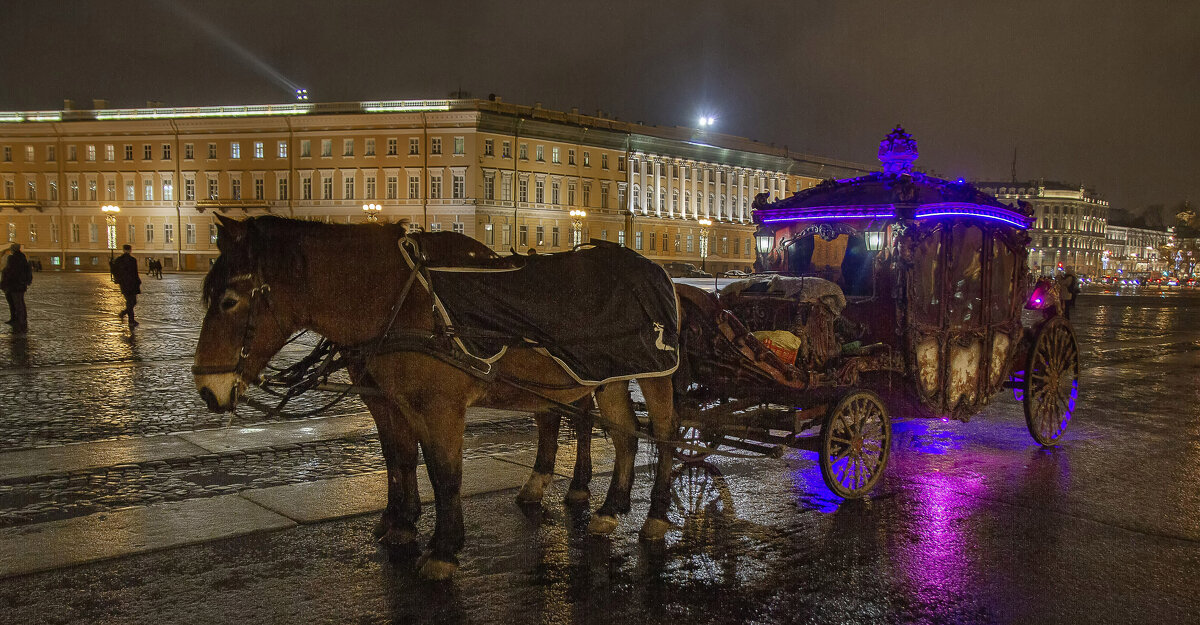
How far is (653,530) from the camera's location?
5746 mm

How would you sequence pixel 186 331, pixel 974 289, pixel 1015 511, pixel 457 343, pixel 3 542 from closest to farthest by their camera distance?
pixel 457 343 < pixel 3 542 < pixel 1015 511 < pixel 974 289 < pixel 186 331

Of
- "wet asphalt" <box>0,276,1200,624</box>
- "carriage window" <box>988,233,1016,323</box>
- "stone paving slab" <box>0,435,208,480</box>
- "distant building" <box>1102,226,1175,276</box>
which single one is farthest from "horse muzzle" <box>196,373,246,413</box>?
"distant building" <box>1102,226,1175,276</box>

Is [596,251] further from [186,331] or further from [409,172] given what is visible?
[409,172]

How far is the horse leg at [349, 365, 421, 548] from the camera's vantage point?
17.7 ft

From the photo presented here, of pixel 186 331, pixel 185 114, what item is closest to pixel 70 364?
pixel 186 331

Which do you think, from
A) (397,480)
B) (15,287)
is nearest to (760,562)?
(397,480)

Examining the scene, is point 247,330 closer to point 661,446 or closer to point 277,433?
point 661,446

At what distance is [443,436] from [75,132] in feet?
290

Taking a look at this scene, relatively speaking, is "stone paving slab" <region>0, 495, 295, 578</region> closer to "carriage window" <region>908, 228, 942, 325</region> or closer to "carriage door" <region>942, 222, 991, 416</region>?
"carriage window" <region>908, 228, 942, 325</region>

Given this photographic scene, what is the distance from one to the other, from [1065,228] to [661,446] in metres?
170

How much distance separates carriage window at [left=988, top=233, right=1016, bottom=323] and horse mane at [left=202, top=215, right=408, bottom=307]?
5.92 metres

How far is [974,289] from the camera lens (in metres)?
8.20

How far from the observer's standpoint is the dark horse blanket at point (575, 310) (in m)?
5.08

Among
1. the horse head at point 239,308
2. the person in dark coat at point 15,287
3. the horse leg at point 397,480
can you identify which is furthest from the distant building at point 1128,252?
the horse head at point 239,308
